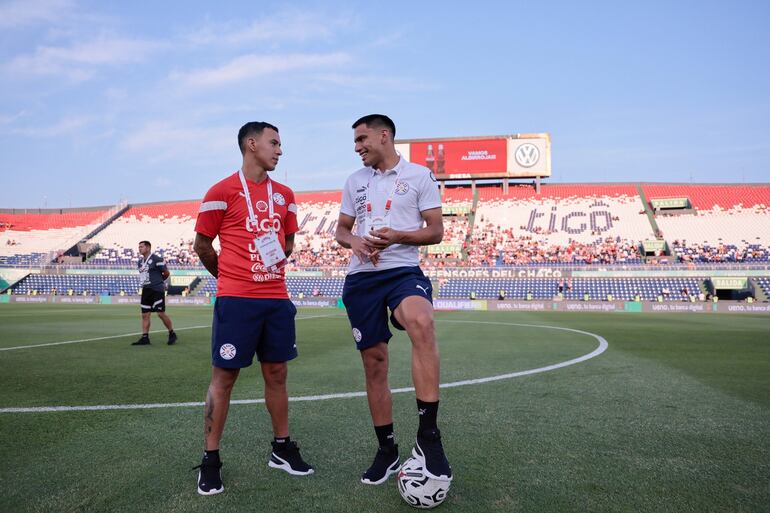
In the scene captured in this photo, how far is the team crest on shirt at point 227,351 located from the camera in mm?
3506

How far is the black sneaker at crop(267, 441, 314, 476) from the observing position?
333 cm

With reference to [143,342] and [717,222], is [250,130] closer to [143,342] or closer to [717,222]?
[143,342]

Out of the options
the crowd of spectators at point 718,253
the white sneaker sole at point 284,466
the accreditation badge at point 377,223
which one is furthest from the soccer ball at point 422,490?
the crowd of spectators at point 718,253

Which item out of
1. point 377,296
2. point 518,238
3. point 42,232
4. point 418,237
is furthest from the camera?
point 42,232

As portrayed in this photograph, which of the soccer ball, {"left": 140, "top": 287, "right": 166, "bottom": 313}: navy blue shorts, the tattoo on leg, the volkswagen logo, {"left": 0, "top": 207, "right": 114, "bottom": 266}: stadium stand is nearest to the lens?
the soccer ball

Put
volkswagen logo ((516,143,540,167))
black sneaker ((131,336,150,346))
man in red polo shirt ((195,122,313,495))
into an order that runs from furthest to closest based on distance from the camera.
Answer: volkswagen logo ((516,143,540,167)) < black sneaker ((131,336,150,346)) < man in red polo shirt ((195,122,313,495))

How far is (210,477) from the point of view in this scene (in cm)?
308

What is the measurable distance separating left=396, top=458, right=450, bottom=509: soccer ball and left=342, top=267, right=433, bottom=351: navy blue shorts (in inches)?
37.7

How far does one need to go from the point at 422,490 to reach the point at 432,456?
22 cm

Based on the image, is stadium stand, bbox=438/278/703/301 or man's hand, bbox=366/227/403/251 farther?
stadium stand, bbox=438/278/703/301

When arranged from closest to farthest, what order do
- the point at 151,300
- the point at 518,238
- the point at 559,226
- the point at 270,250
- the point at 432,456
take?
the point at 432,456
the point at 270,250
the point at 151,300
the point at 518,238
the point at 559,226

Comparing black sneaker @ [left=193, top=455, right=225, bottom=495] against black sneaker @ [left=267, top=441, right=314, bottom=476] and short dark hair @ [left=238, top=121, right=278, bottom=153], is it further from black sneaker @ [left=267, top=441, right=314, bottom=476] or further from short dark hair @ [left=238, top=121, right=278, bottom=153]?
short dark hair @ [left=238, top=121, right=278, bottom=153]

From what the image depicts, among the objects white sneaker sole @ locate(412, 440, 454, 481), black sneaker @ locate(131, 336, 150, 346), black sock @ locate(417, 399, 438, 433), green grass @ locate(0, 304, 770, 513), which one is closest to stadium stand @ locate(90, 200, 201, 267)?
black sneaker @ locate(131, 336, 150, 346)

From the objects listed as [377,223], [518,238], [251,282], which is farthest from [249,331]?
[518,238]
